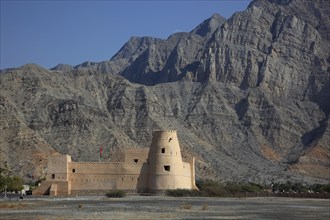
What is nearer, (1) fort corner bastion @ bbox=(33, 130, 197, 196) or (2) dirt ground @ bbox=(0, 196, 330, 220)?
(2) dirt ground @ bbox=(0, 196, 330, 220)

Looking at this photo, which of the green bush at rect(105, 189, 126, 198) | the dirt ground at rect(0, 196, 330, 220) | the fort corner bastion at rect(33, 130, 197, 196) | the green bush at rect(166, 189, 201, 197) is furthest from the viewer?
the fort corner bastion at rect(33, 130, 197, 196)

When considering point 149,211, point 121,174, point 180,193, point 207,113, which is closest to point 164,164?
point 180,193

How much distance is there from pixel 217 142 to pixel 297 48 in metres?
56.1

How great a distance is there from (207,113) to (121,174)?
8679 centimetres

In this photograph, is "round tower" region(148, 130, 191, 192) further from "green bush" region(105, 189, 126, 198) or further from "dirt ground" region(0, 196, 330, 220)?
"dirt ground" region(0, 196, 330, 220)

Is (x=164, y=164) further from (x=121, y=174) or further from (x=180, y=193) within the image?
(x=121, y=174)

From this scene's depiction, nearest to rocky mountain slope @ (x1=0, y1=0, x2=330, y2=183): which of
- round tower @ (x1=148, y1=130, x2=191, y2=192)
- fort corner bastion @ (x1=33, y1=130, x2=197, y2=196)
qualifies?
fort corner bastion @ (x1=33, y1=130, x2=197, y2=196)

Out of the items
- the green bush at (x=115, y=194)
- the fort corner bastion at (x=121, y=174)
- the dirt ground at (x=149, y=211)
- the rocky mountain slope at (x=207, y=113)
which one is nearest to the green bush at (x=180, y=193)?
the fort corner bastion at (x=121, y=174)

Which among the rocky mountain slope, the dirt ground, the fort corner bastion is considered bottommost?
the dirt ground

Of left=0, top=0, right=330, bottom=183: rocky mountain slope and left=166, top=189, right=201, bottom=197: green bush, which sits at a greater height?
left=0, top=0, right=330, bottom=183: rocky mountain slope

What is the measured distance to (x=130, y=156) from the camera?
87000 millimetres

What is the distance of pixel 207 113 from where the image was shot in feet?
551

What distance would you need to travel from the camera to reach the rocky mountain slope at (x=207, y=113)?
12950 cm

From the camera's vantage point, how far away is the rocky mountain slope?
12950cm
